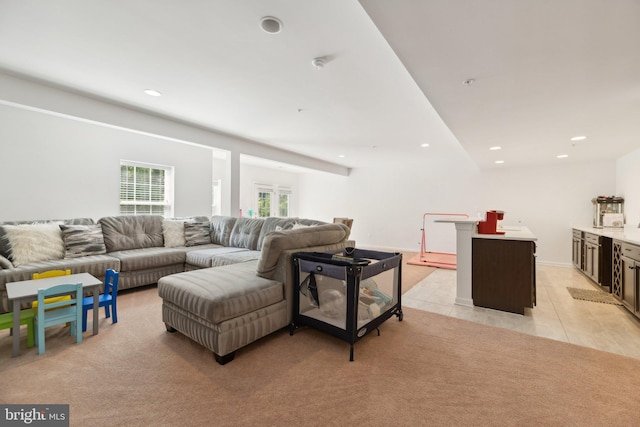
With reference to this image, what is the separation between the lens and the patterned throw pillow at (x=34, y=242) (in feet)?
9.56

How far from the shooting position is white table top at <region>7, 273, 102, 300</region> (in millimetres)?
2055

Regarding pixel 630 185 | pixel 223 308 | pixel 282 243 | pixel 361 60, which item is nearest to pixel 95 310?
pixel 223 308

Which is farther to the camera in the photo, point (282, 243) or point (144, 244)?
point (144, 244)

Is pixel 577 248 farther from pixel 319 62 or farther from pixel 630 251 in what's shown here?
pixel 319 62

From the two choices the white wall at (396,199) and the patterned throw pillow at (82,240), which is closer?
the patterned throw pillow at (82,240)

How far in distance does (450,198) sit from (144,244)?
667 cm

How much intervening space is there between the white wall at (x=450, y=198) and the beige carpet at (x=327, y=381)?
178 inches

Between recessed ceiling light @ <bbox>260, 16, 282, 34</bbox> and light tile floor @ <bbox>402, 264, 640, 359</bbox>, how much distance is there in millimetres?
3026

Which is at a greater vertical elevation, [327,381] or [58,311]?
[58,311]

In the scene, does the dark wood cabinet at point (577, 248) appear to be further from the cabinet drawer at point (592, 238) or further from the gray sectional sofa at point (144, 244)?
the gray sectional sofa at point (144, 244)

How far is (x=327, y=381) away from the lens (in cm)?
173

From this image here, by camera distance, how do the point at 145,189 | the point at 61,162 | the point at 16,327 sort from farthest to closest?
the point at 145,189
the point at 61,162
the point at 16,327

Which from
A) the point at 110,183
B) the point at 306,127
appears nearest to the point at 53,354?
the point at 110,183

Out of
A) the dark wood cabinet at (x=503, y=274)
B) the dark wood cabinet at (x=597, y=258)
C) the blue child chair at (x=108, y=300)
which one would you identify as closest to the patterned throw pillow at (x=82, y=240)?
the blue child chair at (x=108, y=300)
